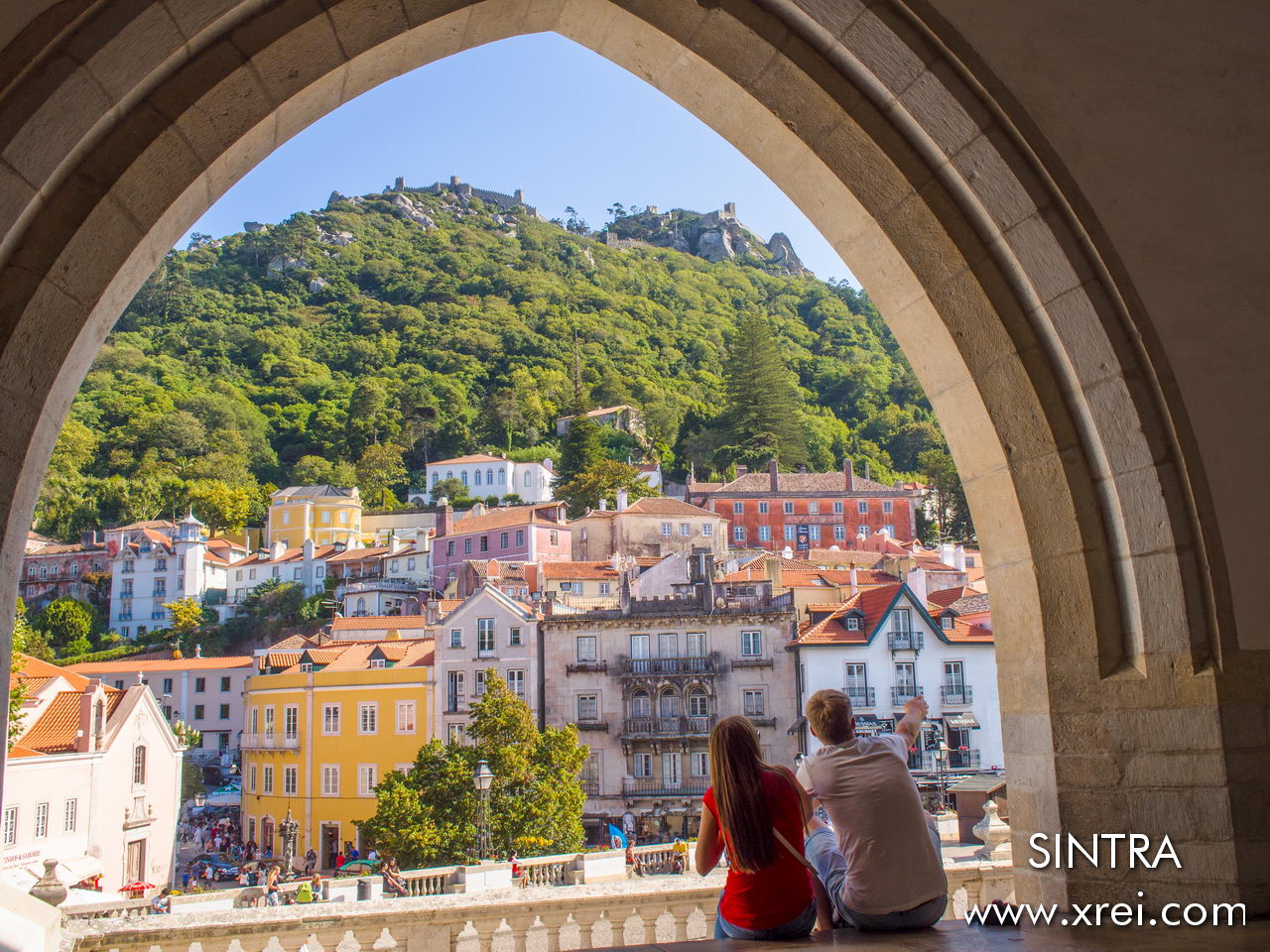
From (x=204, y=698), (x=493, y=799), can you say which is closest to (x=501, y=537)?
(x=204, y=698)

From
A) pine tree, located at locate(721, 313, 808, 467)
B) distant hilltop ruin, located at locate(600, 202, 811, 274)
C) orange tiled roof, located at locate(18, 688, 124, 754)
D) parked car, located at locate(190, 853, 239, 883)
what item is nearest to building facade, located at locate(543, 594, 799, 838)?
parked car, located at locate(190, 853, 239, 883)

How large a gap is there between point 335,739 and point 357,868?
4277 mm

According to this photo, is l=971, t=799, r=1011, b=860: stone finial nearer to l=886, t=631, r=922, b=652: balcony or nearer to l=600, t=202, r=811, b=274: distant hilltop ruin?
l=886, t=631, r=922, b=652: balcony

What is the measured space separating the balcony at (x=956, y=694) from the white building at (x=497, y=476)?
38.9 m

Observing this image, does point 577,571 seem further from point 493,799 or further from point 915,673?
point 493,799

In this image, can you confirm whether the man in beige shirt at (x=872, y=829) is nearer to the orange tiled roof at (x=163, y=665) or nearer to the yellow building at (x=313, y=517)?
the orange tiled roof at (x=163, y=665)

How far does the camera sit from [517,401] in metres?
75.4

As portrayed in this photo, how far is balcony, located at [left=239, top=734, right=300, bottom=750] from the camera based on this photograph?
29125 mm

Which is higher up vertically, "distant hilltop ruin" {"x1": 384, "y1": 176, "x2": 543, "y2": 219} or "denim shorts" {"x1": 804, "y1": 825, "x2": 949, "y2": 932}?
"distant hilltop ruin" {"x1": 384, "y1": 176, "x2": 543, "y2": 219}

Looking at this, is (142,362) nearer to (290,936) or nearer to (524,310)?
(524,310)

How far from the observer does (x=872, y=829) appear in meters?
2.31

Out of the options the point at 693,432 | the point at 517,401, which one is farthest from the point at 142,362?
the point at 693,432

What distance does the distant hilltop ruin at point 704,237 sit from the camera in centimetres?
11975

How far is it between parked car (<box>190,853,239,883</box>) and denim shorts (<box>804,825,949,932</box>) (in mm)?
27319
